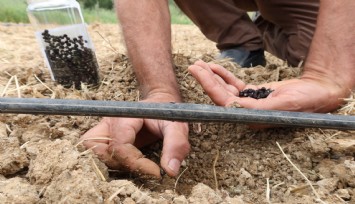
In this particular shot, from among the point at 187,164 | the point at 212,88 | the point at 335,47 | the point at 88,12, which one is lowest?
the point at 88,12

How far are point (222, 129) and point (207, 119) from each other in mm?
464

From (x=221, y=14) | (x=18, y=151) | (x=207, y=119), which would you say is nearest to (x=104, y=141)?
(x=18, y=151)

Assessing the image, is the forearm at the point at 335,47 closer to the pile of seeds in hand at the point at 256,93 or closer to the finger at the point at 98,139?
the pile of seeds in hand at the point at 256,93

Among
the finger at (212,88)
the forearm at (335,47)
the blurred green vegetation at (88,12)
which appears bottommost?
the blurred green vegetation at (88,12)

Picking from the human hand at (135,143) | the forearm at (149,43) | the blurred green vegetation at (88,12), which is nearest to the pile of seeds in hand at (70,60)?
the forearm at (149,43)

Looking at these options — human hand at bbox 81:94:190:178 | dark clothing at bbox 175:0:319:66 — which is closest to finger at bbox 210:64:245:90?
human hand at bbox 81:94:190:178

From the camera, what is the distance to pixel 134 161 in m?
1.28

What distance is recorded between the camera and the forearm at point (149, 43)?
169 centimetres

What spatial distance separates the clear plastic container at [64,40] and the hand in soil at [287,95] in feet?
1.72

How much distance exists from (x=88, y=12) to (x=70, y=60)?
5.84 meters

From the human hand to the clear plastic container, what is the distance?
1.61ft

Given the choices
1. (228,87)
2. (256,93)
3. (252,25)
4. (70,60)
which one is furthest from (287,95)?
(252,25)

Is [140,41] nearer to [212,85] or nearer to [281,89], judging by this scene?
[212,85]

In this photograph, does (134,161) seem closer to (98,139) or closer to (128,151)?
(128,151)
